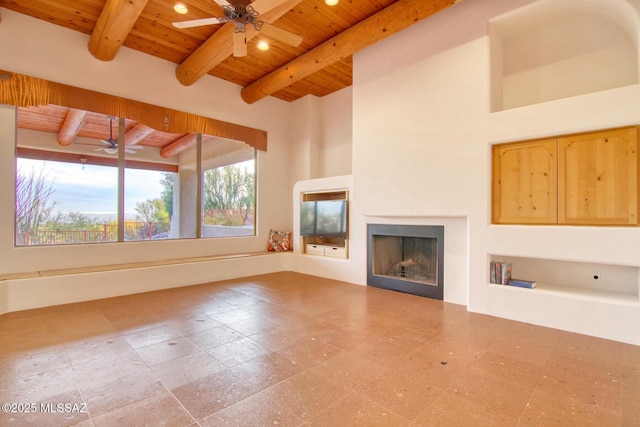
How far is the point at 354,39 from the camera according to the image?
411 cm

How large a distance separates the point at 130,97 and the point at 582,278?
6.33 meters

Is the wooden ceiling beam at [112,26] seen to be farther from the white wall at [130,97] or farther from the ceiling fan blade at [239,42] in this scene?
the ceiling fan blade at [239,42]

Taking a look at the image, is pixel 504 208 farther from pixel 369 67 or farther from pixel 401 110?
pixel 369 67

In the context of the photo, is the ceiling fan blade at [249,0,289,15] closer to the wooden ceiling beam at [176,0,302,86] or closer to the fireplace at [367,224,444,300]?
the wooden ceiling beam at [176,0,302,86]

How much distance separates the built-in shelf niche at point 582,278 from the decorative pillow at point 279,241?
385 cm

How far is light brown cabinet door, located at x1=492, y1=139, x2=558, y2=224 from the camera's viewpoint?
3.11m

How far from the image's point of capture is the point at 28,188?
13.0 feet

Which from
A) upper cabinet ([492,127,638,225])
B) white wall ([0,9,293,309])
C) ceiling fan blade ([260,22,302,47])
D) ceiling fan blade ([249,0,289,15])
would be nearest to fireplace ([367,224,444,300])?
upper cabinet ([492,127,638,225])

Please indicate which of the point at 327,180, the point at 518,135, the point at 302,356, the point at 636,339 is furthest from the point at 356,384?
the point at 327,180

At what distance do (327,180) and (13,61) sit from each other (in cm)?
446

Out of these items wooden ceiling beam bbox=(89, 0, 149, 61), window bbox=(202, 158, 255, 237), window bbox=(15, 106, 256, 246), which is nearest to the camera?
wooden ceiling beam bbox=(89, 0, 149, 61)

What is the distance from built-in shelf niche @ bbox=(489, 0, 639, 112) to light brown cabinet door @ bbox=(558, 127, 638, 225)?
2.57 ft

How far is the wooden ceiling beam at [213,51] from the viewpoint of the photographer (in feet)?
11.3

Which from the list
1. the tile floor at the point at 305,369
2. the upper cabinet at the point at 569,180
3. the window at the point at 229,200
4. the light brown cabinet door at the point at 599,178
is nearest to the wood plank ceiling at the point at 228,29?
the window at the point at 229,200
